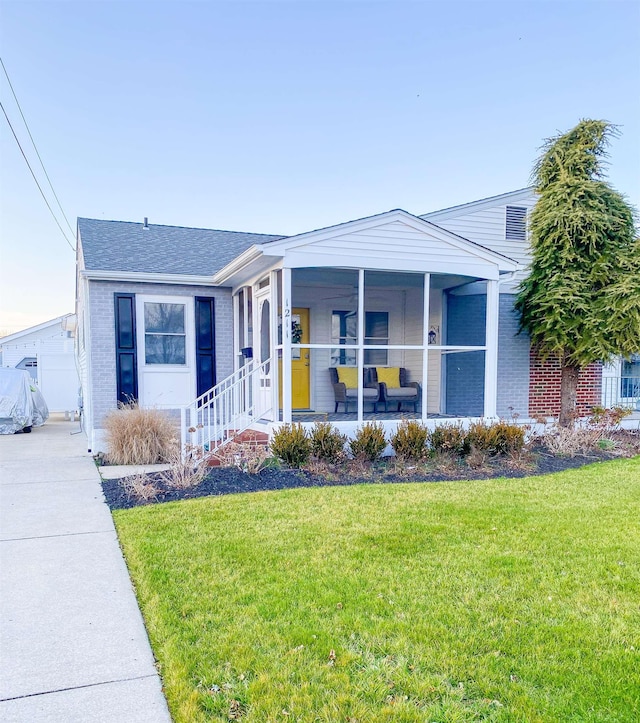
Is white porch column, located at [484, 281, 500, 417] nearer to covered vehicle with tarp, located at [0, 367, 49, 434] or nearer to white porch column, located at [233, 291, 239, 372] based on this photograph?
white porch column, located at [233, 291, 239, 372]

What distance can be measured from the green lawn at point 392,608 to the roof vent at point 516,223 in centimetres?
642

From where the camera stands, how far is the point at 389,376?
10.1 m

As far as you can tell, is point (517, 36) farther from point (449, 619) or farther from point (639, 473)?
point (449, 619)

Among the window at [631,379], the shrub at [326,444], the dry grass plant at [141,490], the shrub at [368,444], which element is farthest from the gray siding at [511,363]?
the dry grass plant at [141,490]

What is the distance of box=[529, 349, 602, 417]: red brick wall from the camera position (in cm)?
984

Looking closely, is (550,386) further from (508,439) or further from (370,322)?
(370,322)

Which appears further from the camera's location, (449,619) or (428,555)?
A: (428,555)

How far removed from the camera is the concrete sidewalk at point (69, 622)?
2.15 metres

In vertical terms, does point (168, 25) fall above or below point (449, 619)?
above

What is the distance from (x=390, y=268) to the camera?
7.43m

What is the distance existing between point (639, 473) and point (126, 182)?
1405cm

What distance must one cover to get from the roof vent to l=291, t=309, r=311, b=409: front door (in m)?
4.52

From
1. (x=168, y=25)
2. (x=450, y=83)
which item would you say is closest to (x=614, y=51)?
(x=450, y=83)

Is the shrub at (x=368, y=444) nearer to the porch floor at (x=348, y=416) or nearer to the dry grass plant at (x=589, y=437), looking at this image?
the porch floor at (x=348, y=416)
